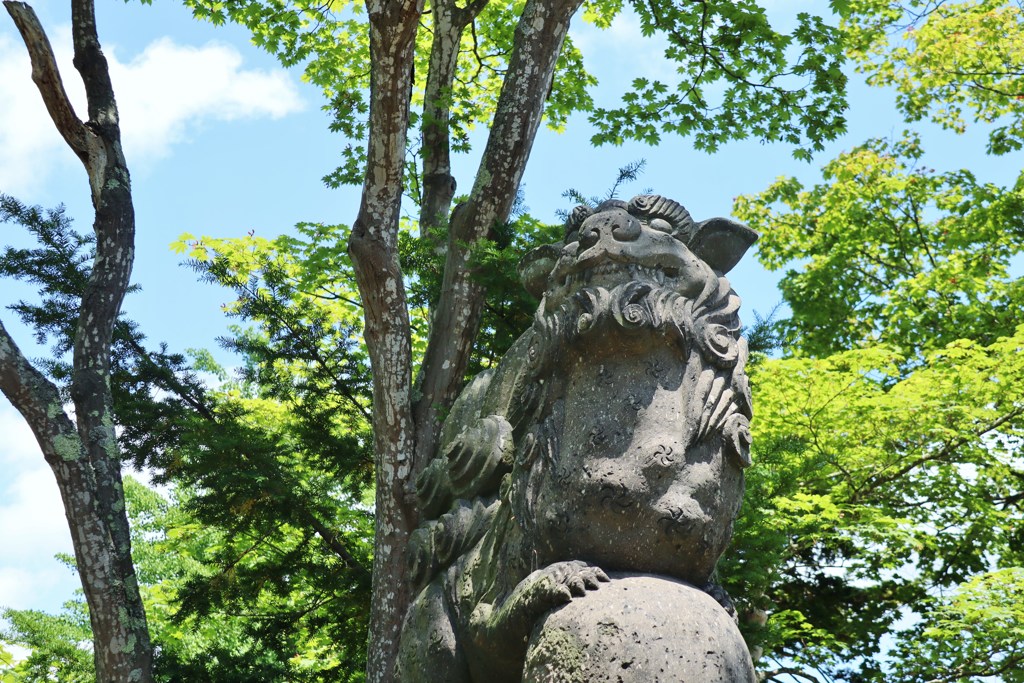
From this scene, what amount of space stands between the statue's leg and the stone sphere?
2.17 ft

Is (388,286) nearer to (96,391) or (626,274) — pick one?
(96,391)

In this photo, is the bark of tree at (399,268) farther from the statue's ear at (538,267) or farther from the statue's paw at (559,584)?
the statue's paw at (559,584)

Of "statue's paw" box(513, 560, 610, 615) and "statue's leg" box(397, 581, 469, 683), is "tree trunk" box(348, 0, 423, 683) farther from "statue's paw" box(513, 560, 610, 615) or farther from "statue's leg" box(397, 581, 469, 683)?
"statue's paw" box(513, 560, 610, 615)

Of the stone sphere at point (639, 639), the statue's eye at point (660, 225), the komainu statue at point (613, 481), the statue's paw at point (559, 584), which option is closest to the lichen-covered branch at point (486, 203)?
the komainu statue at point (613, 481)

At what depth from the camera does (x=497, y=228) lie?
7.76 m

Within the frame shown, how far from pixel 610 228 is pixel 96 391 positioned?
4.71 metres

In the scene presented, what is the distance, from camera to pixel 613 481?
3.72 m

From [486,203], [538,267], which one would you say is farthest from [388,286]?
[538,267]

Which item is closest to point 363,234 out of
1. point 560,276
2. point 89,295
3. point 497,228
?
point 497,228

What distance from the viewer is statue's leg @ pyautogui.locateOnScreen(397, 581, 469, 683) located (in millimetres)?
4254

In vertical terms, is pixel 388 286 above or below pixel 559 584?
above

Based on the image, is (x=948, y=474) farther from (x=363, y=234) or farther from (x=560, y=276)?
(x=560, y=276)

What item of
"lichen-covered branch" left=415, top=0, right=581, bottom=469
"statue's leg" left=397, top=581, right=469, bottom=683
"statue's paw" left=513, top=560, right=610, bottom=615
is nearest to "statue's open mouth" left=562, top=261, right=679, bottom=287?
"statue's paw" left=513, top=560, right=610, bottom=615

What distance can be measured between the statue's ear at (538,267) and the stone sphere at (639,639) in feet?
4.73
